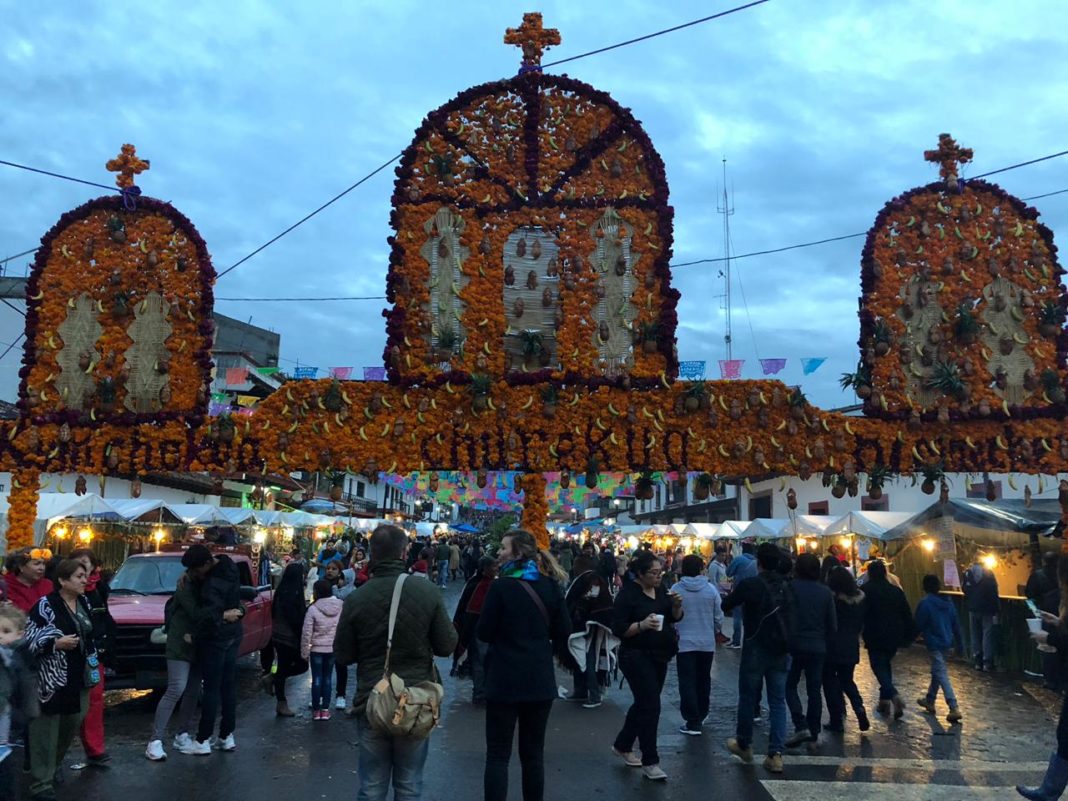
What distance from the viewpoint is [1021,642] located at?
13.4 metres

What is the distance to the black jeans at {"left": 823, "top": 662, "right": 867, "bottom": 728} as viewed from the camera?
8.56 meters

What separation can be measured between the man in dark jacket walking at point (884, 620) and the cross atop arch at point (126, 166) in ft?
39.0

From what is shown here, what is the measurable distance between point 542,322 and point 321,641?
561 cm

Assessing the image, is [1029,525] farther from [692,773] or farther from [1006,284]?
[692,773]

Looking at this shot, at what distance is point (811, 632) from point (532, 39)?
9772 mm

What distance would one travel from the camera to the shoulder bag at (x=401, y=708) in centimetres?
446

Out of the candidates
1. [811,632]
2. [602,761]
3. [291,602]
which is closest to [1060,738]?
[811,632]

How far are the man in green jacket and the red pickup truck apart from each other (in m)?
4.42

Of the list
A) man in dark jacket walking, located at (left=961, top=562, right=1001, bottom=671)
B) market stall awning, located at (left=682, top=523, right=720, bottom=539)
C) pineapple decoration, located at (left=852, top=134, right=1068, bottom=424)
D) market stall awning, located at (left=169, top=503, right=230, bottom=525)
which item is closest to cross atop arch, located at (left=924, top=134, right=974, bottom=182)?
pineapple decoration, located at (left=852, top=134, right=1068, bottom=424)

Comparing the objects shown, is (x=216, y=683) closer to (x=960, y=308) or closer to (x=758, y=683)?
(x=758, y=683)

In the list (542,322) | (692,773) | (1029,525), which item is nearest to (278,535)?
(542,322)

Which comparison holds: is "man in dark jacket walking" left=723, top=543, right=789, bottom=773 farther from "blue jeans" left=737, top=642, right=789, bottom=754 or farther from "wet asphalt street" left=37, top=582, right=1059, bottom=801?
"wet asphalt street" left=37, top=582, right=1059, bottom=801

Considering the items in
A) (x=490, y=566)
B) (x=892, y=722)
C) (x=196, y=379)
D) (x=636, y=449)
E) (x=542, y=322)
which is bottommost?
(x=892, y=722)

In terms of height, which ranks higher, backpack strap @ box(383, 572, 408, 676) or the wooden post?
the wooden post
